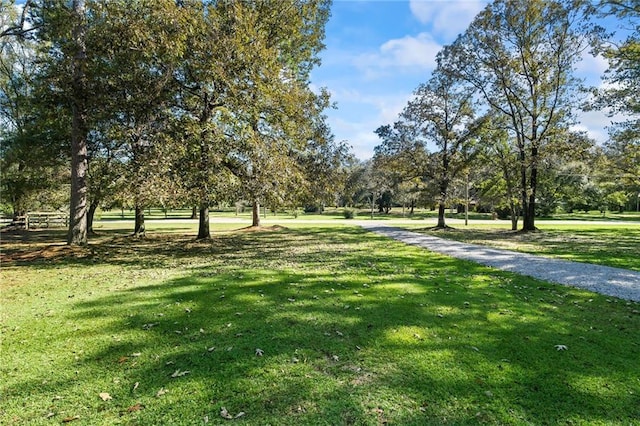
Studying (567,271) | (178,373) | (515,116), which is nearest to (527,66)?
(515,116)


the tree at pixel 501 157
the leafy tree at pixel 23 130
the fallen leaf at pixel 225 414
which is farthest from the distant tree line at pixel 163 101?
the tree at pixel 501 157

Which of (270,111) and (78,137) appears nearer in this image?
(78,137)

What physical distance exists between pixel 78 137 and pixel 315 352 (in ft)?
35.9

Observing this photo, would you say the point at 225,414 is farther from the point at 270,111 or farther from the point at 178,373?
the point at 270,111

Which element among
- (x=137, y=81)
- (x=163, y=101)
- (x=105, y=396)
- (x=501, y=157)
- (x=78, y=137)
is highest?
(x=137, y=81)

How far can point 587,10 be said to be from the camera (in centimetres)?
1504

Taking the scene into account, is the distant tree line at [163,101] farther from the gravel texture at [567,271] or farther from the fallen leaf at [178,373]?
the fallen leaf at [178,373]

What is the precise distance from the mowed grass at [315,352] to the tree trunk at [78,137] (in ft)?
13.1

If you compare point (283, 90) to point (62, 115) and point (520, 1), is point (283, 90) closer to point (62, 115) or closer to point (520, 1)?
point (62, 115)

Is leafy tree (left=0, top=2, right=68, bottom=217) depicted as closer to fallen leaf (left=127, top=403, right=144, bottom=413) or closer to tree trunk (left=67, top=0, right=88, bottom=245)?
tree trunk (left=67, top=0, right=88, bottom=245)

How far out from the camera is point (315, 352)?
12.4ft

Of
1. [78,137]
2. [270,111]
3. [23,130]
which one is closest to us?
[78,137]

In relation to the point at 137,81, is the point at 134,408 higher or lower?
lower

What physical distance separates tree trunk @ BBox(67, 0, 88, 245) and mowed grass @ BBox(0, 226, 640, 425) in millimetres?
3984
